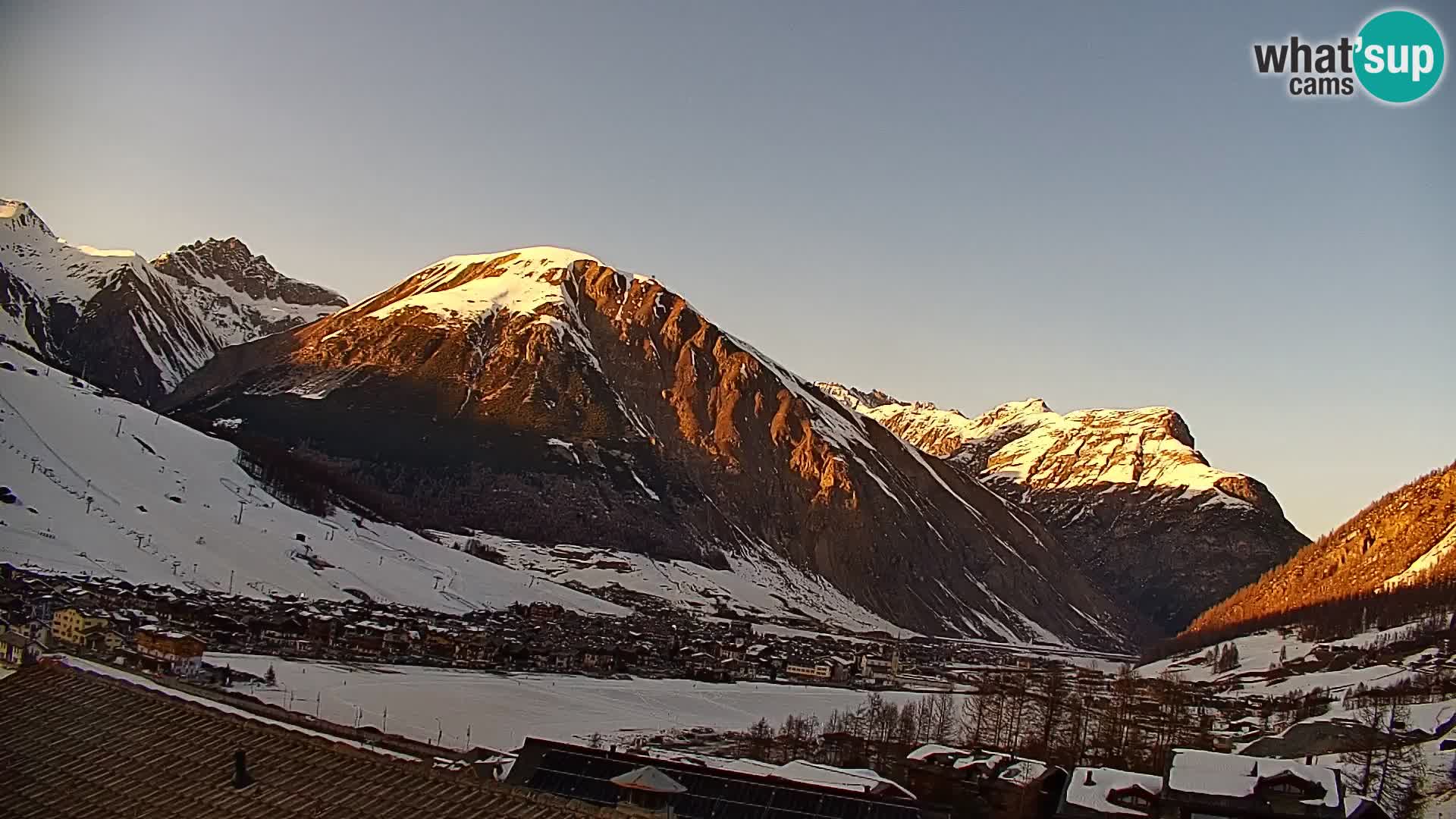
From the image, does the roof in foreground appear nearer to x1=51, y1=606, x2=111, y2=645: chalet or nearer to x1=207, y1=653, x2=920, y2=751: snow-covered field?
x1=207, y1=653, x2=920, y2=751: snow-covered field

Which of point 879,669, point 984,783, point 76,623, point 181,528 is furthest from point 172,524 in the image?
point 984,783

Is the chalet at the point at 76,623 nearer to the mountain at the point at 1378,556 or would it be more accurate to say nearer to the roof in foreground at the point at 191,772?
the roof in foreground at the point at 191,772

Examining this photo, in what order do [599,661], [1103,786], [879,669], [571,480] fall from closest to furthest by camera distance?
[1103,786] → [599,661] → [879,669] → [571,480]

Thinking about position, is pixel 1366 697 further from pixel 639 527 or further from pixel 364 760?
pixel 639 527

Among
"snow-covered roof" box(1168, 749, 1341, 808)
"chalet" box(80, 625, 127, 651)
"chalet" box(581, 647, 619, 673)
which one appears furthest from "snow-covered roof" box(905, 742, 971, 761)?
"chalet" box(581, 647, 619, 673)

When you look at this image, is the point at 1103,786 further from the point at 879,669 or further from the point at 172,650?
the point at 879,669

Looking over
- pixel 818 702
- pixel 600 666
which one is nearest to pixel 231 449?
pixel 600 666
